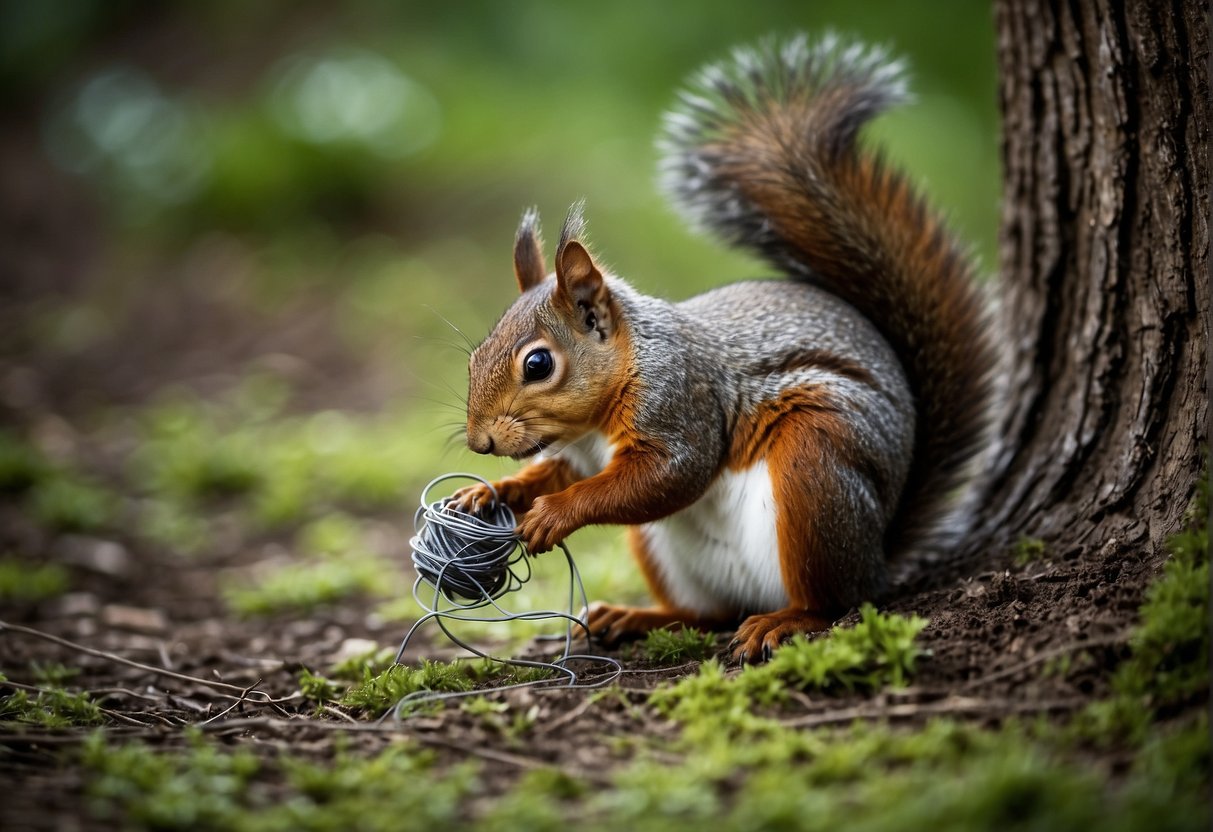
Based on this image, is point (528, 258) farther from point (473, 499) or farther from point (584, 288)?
point (473, 499)

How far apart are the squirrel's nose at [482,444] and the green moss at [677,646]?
1.99ft

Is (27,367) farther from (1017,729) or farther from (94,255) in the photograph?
(1017,729)

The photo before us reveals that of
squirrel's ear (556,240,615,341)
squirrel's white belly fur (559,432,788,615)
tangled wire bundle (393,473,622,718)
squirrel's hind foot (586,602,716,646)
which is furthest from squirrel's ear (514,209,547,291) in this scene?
squirrel's hind foot (586,602,716,646)

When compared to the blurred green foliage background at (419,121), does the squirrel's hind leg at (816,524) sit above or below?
below

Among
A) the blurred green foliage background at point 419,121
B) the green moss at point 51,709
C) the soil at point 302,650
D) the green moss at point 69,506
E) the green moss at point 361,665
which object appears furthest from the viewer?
the blurred green foliage background at point 419,121

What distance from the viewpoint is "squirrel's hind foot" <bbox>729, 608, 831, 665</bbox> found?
7.70ft

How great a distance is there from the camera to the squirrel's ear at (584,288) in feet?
7.97

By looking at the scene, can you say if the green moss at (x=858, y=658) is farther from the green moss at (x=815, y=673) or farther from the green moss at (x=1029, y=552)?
the green moss at (x=1029, y=552)

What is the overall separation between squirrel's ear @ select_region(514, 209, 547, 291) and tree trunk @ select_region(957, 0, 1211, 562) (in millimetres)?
1265

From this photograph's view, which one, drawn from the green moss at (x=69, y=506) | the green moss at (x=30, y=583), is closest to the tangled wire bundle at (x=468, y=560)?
the green moss at (x=30, y=583)

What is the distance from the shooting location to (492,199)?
7.03 meters

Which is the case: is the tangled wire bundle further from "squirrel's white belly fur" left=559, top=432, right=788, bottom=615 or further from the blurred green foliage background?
the blurred green foliage background

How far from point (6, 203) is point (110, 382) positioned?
10.1ft

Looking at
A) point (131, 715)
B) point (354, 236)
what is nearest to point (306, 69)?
point (354, 236)
